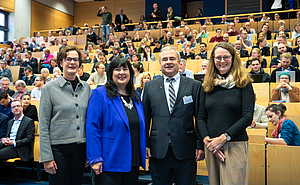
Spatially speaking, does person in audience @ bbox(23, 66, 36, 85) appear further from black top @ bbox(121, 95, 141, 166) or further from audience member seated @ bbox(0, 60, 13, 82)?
black top @ bbox(121, 95, 141, 166)

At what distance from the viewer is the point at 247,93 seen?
1.57 m

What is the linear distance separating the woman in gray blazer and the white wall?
44.7 feet

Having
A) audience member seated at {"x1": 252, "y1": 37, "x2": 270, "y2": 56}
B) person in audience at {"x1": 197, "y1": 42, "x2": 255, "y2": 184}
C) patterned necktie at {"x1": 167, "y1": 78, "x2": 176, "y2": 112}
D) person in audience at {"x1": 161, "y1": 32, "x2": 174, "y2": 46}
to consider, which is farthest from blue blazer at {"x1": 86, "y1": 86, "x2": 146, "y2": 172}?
person in audience at {"x1": 161, "y1": 32, "x2": 174, "y2": 46}

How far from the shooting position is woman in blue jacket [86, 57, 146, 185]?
4.78 feet

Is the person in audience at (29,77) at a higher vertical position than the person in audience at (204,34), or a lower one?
lower

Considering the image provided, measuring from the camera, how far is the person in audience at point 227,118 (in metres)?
1.54

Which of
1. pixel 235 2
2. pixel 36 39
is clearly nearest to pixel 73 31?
pixel 36 39

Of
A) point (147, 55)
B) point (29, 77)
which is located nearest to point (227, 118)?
point (147, 55)

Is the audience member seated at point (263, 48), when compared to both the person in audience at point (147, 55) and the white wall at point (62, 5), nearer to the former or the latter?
the person in audience at point (147, 55)

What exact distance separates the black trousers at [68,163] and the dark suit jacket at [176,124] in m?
0.44

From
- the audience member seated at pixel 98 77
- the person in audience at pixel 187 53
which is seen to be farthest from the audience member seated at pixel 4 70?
the person in audience at pixel 187 53

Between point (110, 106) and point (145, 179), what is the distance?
1.82m

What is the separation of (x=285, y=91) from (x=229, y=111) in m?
2.81

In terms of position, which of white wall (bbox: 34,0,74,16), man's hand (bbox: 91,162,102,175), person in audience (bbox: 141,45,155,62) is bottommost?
man's hand (bbox: 91,162,102,175)
